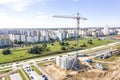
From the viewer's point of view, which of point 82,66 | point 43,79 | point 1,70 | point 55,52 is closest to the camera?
point 43,79

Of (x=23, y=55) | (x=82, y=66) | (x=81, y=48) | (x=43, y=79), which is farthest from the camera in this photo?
(x=81, y=48)

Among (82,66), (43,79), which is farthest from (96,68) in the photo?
(43,79)

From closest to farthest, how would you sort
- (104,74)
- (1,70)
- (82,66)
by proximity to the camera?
(104,74)
(1,70)
(82,66)

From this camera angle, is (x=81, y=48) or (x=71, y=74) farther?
(x=81, y=48)

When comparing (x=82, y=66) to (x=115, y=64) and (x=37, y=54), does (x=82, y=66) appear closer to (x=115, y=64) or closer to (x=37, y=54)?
(x=115, y=64)

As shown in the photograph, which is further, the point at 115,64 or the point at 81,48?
the point at 81,48

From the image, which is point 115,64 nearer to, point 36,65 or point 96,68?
point 96,68

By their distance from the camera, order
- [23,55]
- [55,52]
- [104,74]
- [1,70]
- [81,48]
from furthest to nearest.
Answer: [81,48] → [55,52] → [23,55] → [1,70] → [104,74]

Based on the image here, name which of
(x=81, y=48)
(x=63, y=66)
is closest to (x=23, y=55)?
(x=63, y=66)
